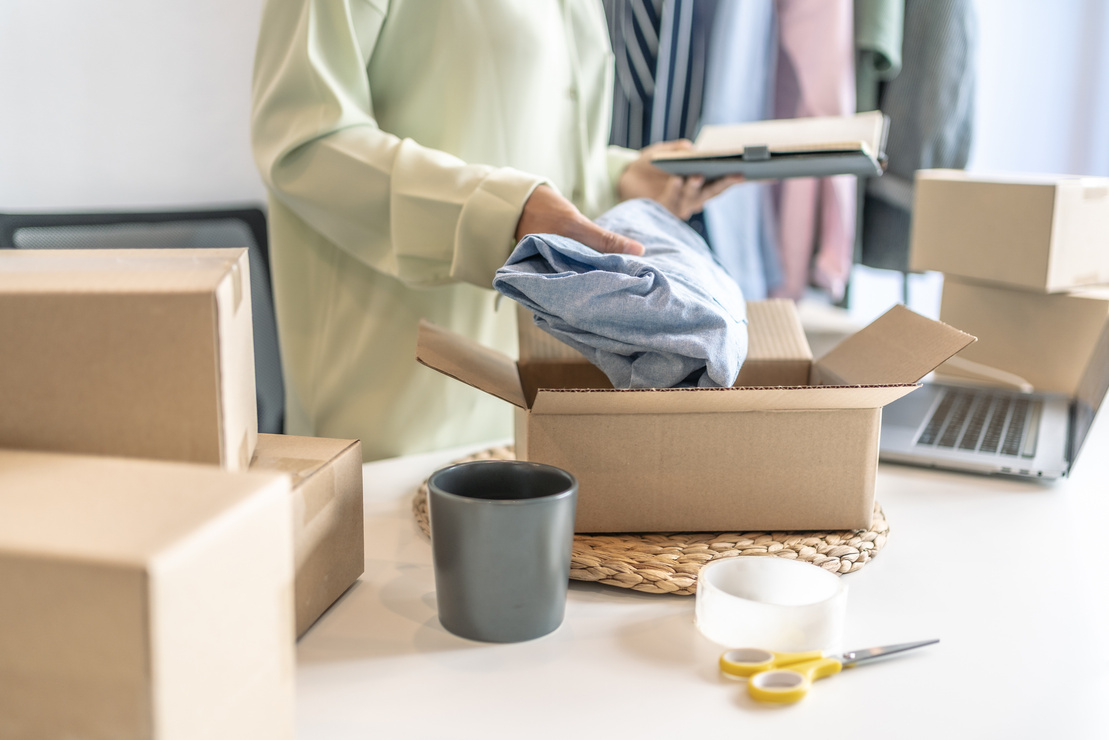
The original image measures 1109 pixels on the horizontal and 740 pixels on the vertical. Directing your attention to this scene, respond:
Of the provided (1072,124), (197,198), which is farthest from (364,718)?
(1072,124)

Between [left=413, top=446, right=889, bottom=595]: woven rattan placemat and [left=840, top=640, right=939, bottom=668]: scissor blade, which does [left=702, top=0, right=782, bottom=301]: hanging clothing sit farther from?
[left=840, top=640, right=939, bottom=668]: scissor blade

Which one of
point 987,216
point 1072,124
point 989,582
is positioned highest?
point 1072,124

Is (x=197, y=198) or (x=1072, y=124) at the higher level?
(x=1072, y=124)

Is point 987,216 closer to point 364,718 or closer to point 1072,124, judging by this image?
point 364,718

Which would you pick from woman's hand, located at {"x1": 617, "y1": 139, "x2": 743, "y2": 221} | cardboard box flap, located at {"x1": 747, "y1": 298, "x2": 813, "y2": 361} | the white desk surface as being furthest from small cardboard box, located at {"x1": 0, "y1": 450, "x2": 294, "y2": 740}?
woman's hand, located at {"x1": 617, "y1": 139, "x2": 743, "y2": 221}

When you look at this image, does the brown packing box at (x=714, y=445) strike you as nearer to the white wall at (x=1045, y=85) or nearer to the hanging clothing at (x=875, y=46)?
the hanging clothing at (x=875, y=46)

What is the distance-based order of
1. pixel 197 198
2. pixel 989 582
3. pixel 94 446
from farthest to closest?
pixel 197 198
pixel 989 582
pixel 94 446

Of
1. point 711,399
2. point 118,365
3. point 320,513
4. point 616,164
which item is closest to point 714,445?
point 711,399

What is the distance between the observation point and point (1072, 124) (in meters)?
1.87

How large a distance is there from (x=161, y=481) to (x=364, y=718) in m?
0.16

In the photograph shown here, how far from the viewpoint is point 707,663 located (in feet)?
1.58

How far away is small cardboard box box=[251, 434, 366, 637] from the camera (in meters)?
0.49

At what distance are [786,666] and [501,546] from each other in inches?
→ 6.3

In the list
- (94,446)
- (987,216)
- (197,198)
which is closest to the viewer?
(94,446)
